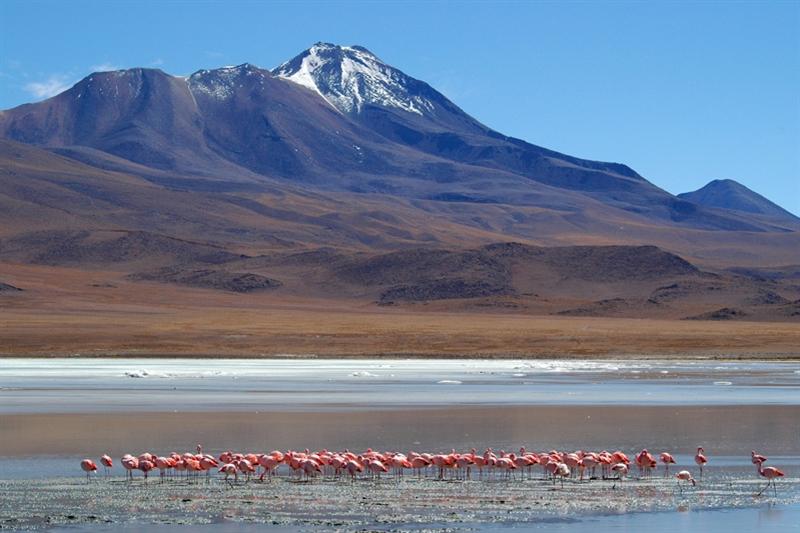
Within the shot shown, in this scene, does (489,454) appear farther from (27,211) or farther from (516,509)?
(27,211)

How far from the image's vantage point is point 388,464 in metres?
18.0

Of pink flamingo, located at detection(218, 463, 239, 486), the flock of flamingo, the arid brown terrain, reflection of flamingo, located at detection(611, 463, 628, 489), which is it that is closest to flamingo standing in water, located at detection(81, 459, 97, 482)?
the flock of flamingo

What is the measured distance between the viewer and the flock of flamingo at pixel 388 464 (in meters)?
17.4

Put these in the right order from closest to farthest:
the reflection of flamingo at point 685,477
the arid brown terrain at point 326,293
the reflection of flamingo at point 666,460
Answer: the reflection of flamingo at point 685,477 → the reflection of flamingo at point 666,460 → the arid brown terrain at point 326,293

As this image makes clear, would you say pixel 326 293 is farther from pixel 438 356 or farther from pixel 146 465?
pixel 146 465

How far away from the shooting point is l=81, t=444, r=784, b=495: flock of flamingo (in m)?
17.4

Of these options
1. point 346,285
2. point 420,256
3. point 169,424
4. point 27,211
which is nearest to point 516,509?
point 169,424

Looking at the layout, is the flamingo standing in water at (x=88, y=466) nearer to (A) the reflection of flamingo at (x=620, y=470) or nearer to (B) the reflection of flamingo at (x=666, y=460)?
(A) the reflection of flamingo at (x=620, y=470)

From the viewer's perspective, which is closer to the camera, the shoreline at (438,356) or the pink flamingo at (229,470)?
the pink flamingo at (229,470)

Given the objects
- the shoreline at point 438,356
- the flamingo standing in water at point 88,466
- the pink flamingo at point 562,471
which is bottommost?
the flamingo standing in water at point 88,466

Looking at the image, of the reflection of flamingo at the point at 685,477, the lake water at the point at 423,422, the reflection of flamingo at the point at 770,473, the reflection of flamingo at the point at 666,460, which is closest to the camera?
the lake water at the point at 423,422

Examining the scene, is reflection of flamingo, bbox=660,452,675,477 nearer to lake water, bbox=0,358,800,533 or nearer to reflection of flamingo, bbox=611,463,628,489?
lake water, bbox=0,358,800,533

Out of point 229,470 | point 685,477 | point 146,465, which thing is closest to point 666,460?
point 685,477

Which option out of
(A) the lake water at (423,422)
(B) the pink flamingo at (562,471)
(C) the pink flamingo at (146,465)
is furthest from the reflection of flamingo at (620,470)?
(C) the pink flamingo at (146,465)
